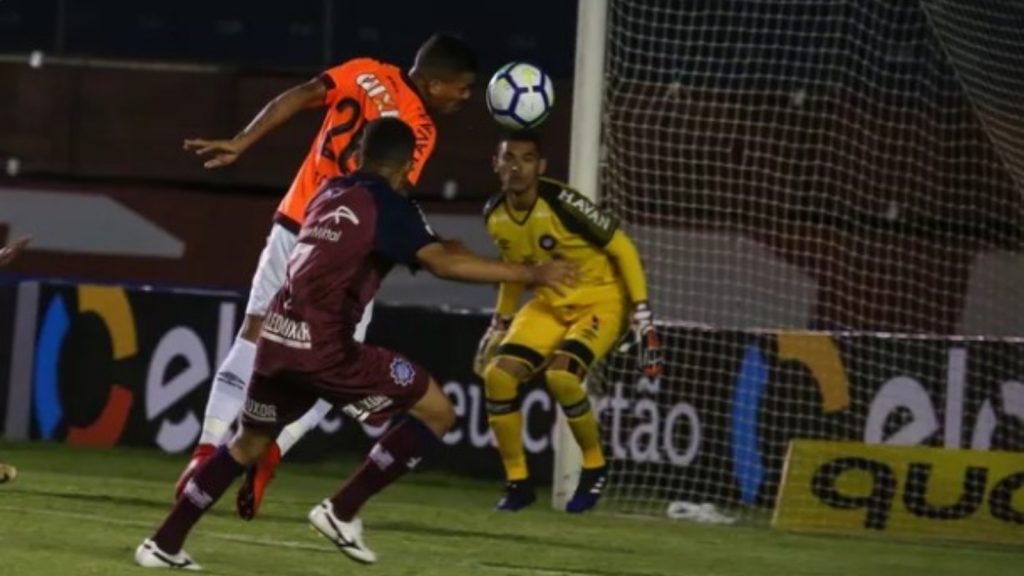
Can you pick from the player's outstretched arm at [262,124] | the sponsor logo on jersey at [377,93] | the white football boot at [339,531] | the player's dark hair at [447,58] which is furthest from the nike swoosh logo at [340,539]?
the player's dark hair at [447,58]

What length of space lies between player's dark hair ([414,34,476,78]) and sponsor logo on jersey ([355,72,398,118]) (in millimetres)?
193

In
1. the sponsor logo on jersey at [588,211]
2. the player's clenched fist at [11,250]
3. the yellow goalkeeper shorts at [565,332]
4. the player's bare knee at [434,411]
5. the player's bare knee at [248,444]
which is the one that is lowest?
the yellow goalkeeper shorts at [565,332]

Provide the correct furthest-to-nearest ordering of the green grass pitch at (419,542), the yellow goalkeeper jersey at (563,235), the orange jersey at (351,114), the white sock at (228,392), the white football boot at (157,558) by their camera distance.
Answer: the yellow goalkeeper jersey at (563,235) < the orange jersey at (351,114) < the white sock at (228,392) < the green grass pitch at (419,542) < the white football boot at (157,558)

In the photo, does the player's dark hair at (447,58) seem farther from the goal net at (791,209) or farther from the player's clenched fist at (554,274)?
the goal net at (791,209)

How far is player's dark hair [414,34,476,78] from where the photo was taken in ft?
33.7

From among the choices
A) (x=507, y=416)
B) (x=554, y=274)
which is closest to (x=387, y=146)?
(x=554, y=274)

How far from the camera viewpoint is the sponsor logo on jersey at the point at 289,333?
8383mm

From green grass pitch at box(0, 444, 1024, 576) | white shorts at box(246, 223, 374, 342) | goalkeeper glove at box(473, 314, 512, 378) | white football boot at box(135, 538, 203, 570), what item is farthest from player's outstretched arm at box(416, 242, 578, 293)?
goalkeeper glove at box(473, 314, 512, 378)

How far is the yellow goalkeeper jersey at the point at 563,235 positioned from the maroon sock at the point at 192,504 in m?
3.78

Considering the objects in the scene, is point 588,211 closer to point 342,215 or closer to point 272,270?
point 272,270

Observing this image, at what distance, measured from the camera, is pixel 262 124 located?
9.94 m

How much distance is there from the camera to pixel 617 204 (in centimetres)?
1280

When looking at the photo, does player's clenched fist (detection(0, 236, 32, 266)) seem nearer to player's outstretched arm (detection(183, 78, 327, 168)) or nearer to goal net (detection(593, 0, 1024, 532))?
player's outstretched arm (detection(183, 78, 327, 168))

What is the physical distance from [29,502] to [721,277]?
14.3 ft
